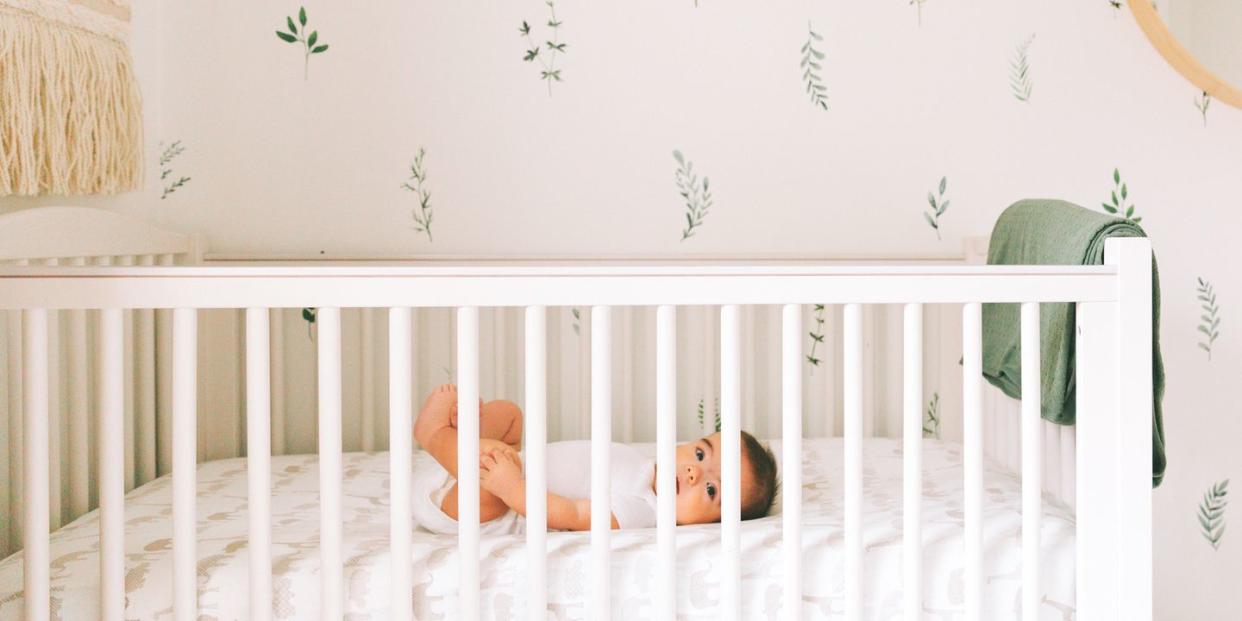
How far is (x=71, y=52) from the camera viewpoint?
58.1 inches

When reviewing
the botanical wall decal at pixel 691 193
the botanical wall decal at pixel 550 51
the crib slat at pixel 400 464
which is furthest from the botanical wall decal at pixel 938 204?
the crib slat at pixel 400 464

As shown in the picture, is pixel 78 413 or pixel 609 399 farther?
pixel 78 413

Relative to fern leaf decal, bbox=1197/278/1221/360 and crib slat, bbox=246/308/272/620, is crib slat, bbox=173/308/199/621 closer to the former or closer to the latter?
crib slat, bbox=246/308/272/620

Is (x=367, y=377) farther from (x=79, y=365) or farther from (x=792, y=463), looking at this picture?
(x=792, y=463)

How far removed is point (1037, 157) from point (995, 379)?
64 cm

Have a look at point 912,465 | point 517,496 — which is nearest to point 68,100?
point 517,496

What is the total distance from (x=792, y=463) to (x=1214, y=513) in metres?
1.36

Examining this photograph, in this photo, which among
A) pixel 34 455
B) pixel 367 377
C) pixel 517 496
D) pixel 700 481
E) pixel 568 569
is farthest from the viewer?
pixel 367 377

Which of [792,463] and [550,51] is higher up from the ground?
[550,51]

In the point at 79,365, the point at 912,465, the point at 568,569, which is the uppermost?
the point at 79,365

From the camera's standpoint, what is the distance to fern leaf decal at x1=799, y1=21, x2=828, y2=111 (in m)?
1.98

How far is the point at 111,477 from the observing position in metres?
1.07

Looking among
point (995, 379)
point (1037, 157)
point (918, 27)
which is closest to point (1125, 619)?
point (995, 379)

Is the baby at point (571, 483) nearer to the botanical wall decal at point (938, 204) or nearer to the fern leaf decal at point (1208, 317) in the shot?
the botanical wall decal at point (938, 204)
